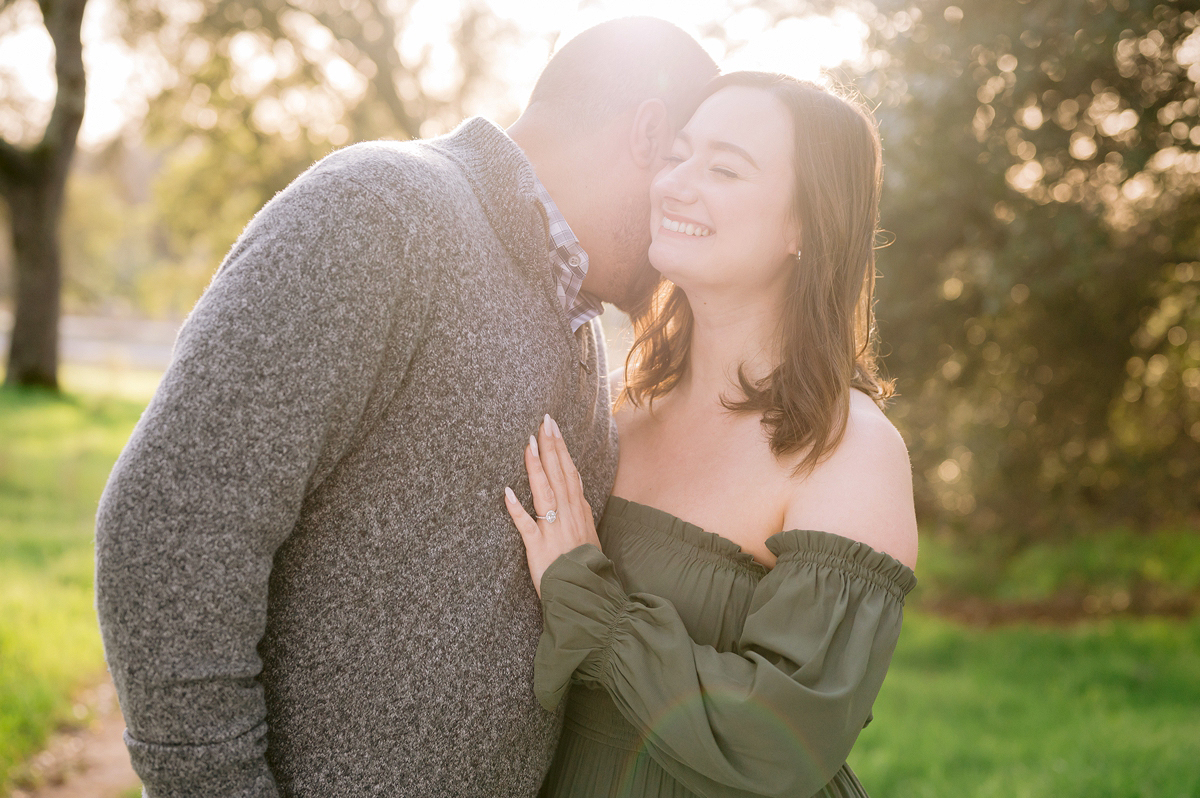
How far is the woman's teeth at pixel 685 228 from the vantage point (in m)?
2.15

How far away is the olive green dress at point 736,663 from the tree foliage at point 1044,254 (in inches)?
144

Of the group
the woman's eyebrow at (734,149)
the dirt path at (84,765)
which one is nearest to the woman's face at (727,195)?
the woman's eyebrow at (734,149)

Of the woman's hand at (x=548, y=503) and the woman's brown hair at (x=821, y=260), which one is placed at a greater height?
the woman's brown hair at (x=821, y=260)

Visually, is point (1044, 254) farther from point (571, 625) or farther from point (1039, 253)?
point (571, 625)

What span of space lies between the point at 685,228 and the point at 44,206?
15.5 m

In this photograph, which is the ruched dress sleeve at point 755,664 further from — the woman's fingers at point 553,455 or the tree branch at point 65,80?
the tree branch at point 65,80

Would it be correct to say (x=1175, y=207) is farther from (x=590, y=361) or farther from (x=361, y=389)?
(x=361, y=389)

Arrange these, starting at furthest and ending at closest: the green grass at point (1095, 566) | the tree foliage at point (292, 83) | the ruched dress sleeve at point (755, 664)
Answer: the tree foliage at point (292, 83) → the green grass at point (1095, 566) → the ruched dress sleeve at point (755, 664)

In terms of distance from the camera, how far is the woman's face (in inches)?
84.0

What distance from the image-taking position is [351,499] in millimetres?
1483

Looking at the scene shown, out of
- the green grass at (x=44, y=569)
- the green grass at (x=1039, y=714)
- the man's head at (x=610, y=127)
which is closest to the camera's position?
the man's head at (x=610, y=127)

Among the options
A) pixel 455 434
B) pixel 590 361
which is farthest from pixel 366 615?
pixel 590 361

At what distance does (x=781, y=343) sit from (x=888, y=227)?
138 inches

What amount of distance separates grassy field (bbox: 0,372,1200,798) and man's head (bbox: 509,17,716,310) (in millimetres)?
3225
